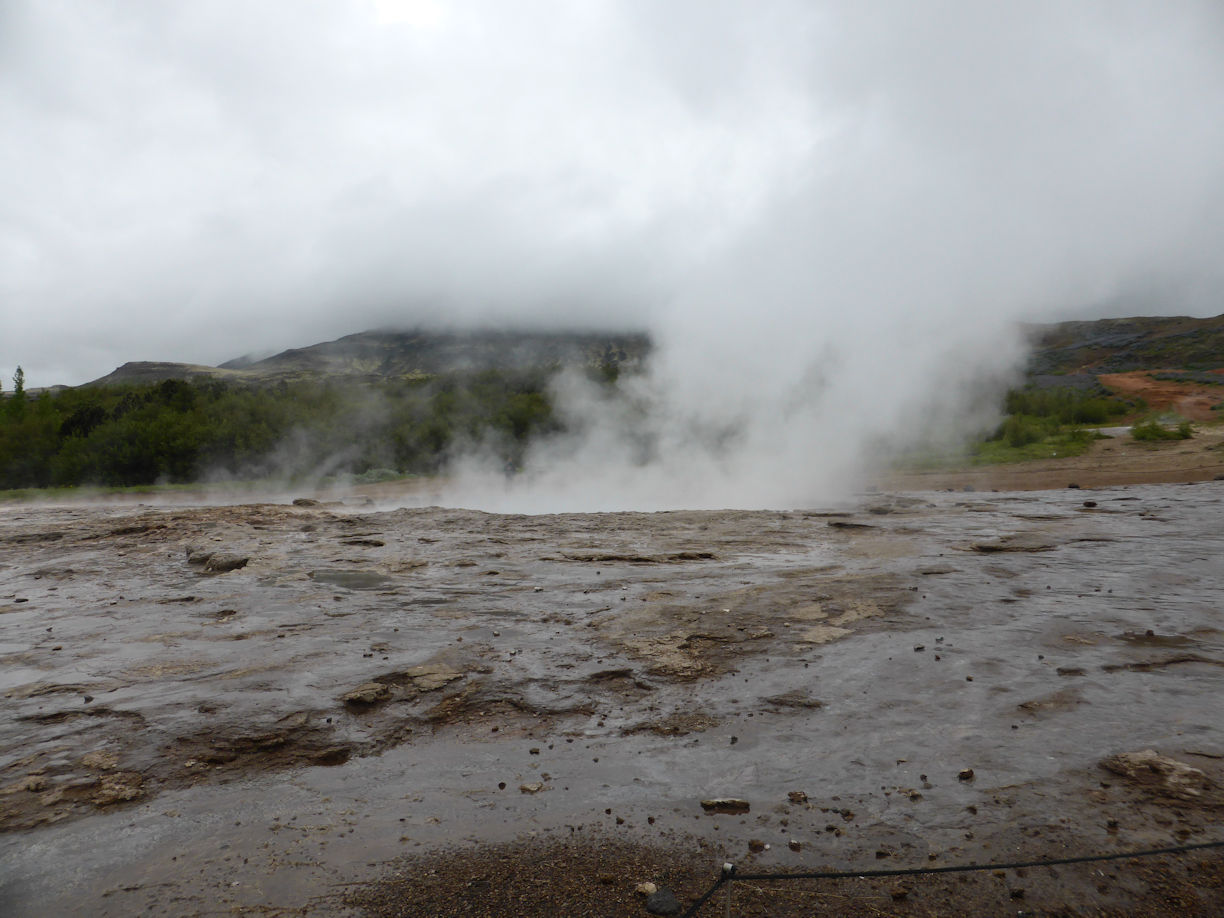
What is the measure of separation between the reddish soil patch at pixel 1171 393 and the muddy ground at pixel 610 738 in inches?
1071

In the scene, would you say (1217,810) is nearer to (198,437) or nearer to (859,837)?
(859,837)

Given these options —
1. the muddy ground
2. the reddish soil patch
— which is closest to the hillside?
the reddish soil patch

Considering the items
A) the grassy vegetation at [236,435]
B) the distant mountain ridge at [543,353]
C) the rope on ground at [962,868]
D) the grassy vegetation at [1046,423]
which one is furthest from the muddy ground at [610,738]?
the distant mountain ridge at [543,353]

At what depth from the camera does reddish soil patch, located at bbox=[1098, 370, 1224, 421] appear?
2971 cm

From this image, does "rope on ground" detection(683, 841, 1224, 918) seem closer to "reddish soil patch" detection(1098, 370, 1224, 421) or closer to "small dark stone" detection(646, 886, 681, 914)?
"small dark stone" detection(646, 886, 681, 914)

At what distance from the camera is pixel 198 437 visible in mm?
34719

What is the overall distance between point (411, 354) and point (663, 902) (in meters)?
143

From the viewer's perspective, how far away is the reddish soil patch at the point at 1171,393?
2971 cm

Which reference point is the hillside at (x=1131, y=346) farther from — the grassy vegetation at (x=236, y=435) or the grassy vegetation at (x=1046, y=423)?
the grassy vegetation at (x=236, y=435)

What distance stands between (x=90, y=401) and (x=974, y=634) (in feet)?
175

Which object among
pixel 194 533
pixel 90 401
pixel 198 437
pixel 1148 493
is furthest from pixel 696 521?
pixel 90 401

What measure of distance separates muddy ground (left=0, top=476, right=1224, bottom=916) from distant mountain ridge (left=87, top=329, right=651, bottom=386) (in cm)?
10299

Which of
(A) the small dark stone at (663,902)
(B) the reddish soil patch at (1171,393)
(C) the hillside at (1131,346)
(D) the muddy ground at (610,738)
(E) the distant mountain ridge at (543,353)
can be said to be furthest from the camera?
(E) the distant mountain ridge at (543,353)

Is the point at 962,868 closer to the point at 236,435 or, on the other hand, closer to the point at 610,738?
the point at 610,738
